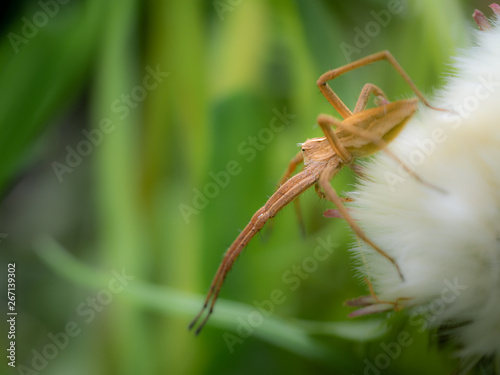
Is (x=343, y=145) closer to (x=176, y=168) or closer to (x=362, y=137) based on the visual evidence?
(x=362, y=137)

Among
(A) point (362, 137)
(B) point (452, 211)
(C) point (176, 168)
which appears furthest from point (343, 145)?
(C) point (176, 168)

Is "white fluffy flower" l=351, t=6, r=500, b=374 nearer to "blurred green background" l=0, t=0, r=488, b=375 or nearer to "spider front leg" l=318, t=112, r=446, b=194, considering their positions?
"spider front leg" l=318, t=112, r=446, b=194

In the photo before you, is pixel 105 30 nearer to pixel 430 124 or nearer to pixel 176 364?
pixel 176 364

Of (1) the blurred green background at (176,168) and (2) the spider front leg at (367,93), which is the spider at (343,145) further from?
(1) the blurred green background at (176,168)

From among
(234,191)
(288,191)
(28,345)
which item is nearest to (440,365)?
(288,191)

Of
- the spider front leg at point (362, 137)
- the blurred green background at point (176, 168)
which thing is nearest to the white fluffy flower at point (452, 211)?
the spider front leg at point (362, 137)

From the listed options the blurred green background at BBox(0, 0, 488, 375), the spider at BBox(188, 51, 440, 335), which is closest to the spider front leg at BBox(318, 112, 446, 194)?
the spider at BBox(188, 51, 440, 335)
